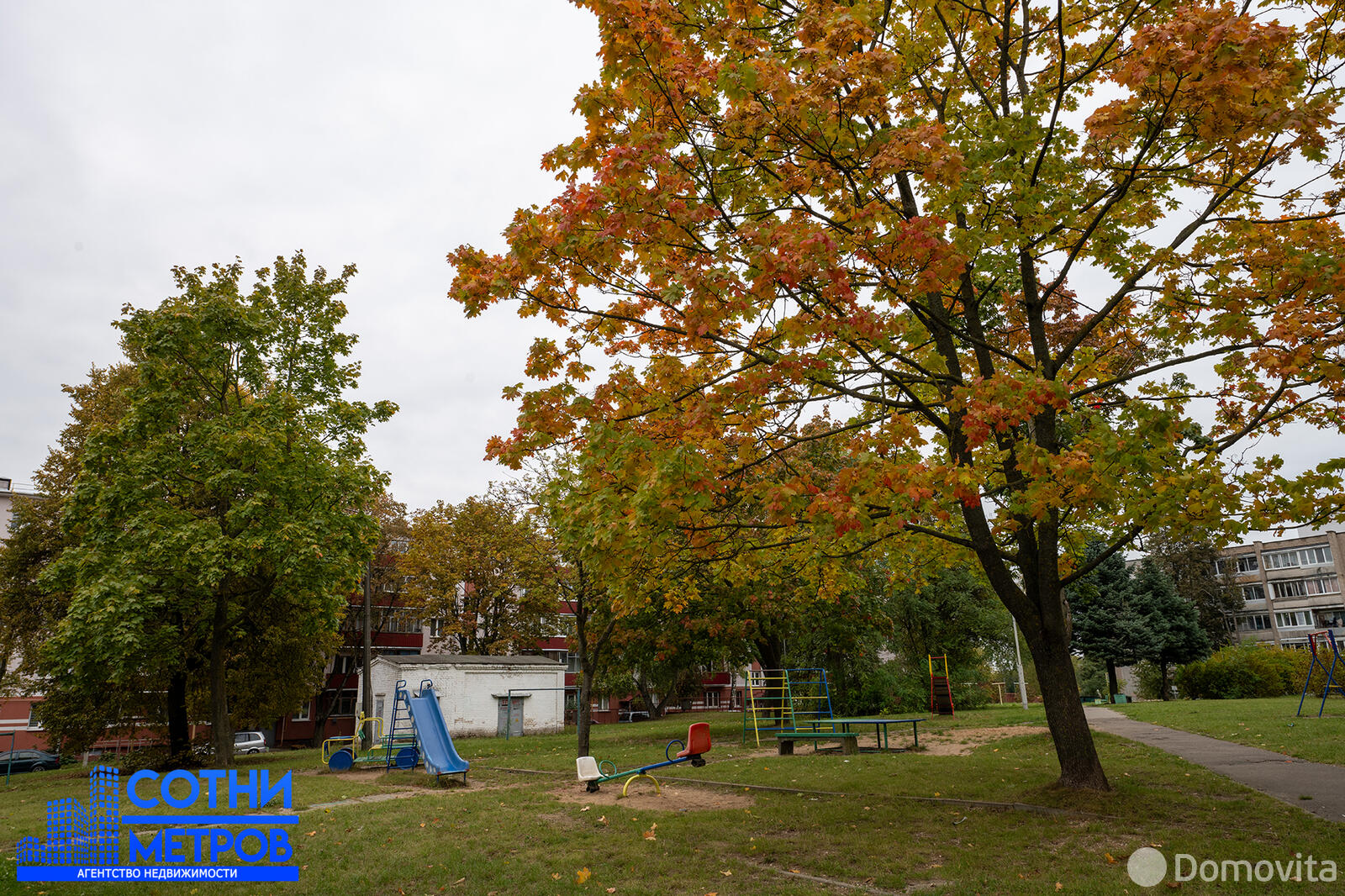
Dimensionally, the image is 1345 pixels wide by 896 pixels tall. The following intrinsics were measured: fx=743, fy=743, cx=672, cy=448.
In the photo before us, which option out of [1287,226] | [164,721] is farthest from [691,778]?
[164,721]

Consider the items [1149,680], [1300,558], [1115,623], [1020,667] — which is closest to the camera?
[1020,667]

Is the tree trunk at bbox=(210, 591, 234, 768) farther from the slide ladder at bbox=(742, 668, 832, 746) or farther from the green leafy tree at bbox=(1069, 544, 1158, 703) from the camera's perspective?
the green leafy tree at bbox=(1069, 544, 1158, 703)

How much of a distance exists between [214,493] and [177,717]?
8.33 metres

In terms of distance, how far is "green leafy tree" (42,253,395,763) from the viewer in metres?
17.7

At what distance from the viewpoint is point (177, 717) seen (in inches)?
906

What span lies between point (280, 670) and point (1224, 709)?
29672 millimetres

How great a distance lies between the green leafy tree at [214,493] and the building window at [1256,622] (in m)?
72.9

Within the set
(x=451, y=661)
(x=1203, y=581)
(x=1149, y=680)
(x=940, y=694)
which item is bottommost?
(x=1149, y=680)

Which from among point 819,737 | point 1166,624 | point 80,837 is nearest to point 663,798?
point 819,737

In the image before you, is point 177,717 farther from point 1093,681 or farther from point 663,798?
point 1093,681

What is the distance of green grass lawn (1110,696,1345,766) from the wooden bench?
6.73 metres

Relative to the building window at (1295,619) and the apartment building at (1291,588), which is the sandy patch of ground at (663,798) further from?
the building window at (1295,619)

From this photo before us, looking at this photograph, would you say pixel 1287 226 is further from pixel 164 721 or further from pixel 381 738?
pixel 164 721

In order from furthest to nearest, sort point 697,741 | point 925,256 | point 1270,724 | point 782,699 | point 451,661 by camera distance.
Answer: point 451,661, point 782,699, point 1270,724, point 697,741, point 925,256
